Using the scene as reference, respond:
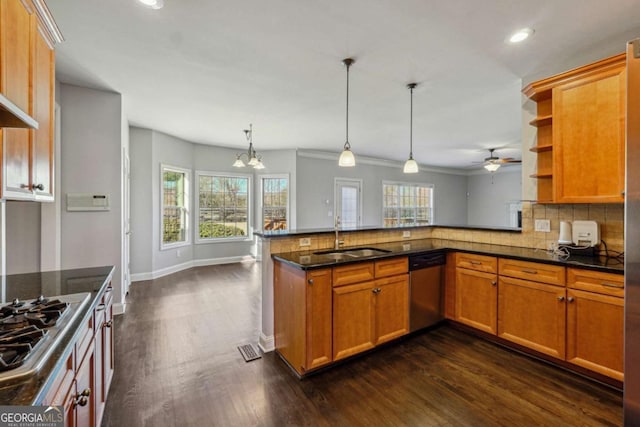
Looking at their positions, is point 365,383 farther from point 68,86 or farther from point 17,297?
point 68,86

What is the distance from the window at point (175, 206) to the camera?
548cm

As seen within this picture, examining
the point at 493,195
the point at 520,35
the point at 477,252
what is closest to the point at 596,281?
the point at 477,252

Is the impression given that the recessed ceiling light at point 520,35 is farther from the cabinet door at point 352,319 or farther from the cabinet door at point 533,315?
the cabinet door at point 352,319

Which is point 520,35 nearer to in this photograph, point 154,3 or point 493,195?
point 154,3

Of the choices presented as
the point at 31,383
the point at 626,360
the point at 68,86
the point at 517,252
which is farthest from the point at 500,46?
the point at 68,86

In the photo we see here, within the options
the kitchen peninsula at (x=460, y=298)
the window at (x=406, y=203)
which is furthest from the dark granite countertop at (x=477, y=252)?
the window at (x=406, y=203)

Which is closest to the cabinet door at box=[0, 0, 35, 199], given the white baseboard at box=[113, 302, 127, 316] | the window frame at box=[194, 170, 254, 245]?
the white baseboard at box=[113, 302, 127, 316]

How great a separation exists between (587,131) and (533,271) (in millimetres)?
1249

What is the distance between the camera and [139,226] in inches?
196

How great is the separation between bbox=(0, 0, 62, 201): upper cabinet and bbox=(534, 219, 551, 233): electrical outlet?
3.91 m

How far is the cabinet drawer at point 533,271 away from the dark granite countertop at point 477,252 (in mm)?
47

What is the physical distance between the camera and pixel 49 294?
4.90 feet

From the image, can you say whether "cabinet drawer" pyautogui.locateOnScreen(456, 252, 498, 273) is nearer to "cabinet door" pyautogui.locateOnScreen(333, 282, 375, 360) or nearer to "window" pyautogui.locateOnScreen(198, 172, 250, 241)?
"cabinet door" pyautogui.locateOnScreen(333, 282, 375, 360)

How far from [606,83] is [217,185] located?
6.25 metres
